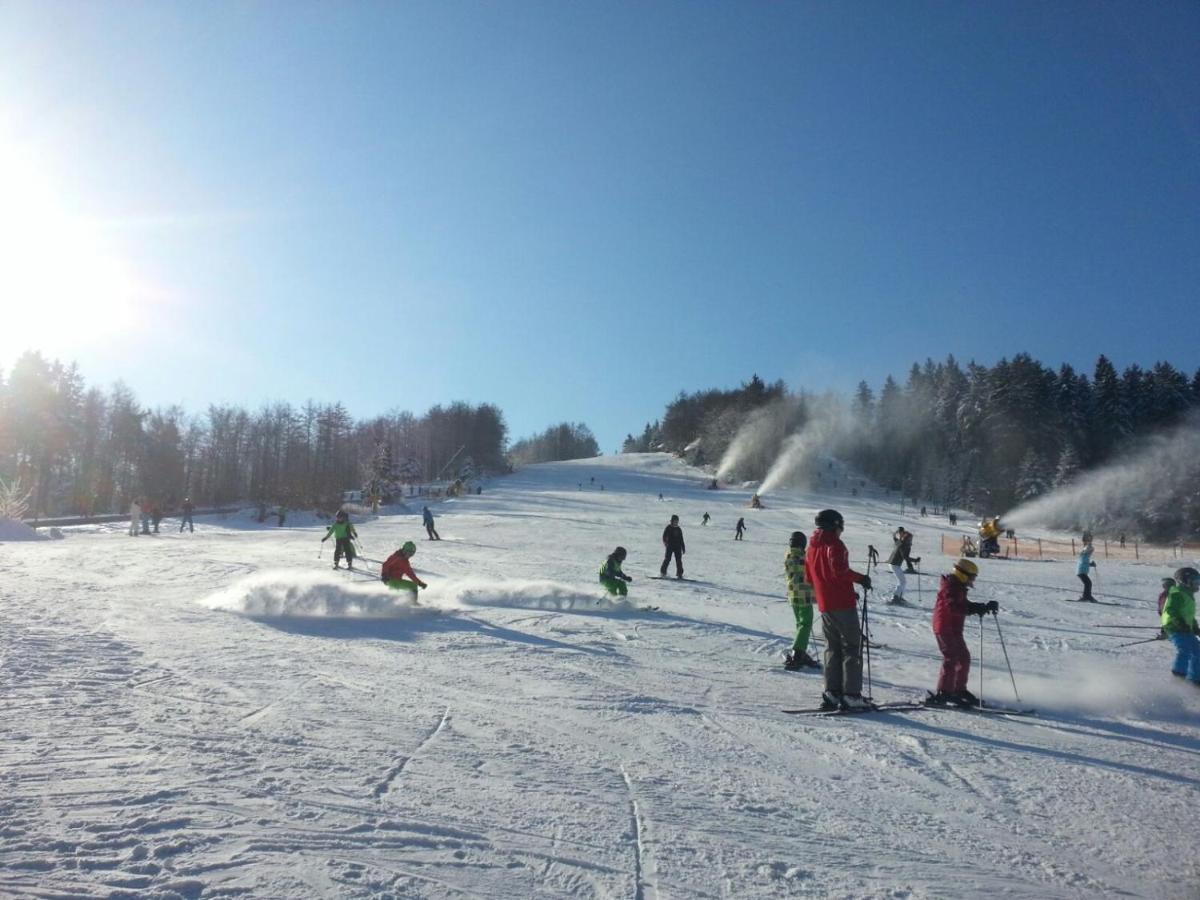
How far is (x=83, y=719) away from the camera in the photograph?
5.71m

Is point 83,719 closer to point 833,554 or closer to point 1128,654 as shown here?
point 833,554

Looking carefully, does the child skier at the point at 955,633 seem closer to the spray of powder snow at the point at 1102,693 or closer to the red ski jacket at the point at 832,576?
the spray of powder snow at the point at 1102,693

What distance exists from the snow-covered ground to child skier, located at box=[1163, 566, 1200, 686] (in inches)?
20.1

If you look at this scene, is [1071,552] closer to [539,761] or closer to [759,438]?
[539,761]

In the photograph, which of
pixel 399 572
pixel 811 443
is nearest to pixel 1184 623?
pixel 399 572

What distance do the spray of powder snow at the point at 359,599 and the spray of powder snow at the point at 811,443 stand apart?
70.8 meters

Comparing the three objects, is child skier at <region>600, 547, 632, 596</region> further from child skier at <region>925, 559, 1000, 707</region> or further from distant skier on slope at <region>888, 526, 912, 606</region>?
child skier at <region>925, 559, 1000, 707</region>

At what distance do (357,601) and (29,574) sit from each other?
30.2 ft

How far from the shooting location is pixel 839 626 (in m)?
7.07

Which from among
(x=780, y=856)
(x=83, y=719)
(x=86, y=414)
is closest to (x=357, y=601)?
(x=83, y=719)

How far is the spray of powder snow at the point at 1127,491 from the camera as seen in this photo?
5483cm

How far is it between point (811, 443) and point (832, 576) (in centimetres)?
9335

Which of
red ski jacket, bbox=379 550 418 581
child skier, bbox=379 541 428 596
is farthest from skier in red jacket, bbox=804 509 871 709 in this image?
red ski jacket, bbox=379 550 418 581

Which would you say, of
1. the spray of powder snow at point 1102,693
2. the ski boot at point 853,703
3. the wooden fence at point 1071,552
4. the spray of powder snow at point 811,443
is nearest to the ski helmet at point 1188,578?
the spray of powder snow at point 1102,693
